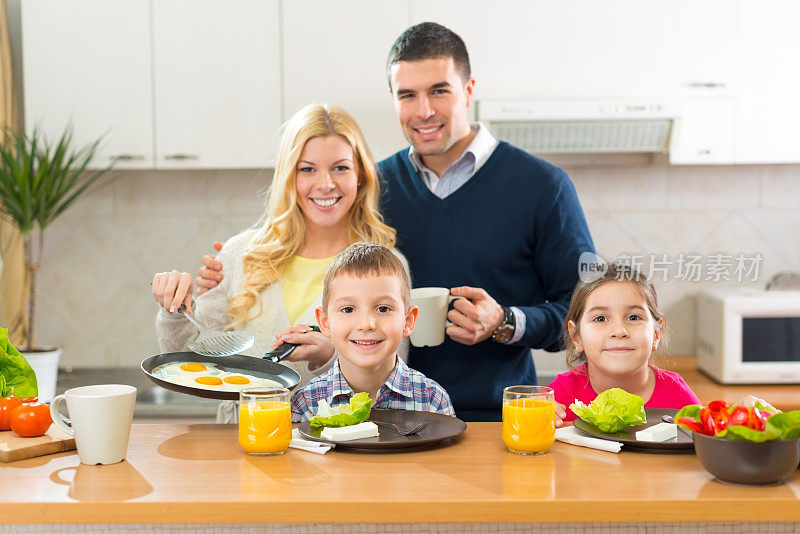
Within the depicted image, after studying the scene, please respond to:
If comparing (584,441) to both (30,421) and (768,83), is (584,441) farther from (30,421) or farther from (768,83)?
(768,83)

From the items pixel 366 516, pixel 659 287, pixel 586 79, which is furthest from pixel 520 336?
pixel 659 287

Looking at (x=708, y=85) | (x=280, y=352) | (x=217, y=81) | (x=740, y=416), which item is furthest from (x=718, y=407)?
(x=217, y=81)

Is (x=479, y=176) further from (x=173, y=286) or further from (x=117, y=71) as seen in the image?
(x=117, y=71)

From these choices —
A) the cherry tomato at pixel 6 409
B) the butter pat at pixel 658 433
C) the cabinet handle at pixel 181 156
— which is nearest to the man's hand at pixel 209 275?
the cherry tomato at pixel 6 409

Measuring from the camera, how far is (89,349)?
361cm

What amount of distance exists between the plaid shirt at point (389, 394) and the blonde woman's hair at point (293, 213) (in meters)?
0.39

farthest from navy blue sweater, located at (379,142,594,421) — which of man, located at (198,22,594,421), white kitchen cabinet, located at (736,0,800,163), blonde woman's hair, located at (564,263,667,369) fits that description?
white kitchen cabinet, located at (736,0,800,163)

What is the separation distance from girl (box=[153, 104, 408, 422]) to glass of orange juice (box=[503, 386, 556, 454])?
63cm

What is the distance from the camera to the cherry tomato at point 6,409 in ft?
4.66

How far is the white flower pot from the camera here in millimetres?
2963

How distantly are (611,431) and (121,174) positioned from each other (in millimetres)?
2783

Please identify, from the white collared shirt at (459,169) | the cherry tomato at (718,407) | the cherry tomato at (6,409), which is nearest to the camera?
the cherry tomato at (718,407)

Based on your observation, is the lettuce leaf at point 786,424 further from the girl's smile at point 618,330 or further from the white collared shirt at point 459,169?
the white collared shirt at point 459,169

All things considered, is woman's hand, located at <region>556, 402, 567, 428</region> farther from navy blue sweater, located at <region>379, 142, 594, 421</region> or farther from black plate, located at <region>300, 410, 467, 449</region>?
navy blue sweater, located at <region>379, 142, 594, 421</region>
